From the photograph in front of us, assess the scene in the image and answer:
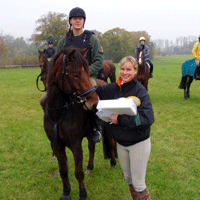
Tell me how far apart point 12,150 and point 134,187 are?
12.8 ft

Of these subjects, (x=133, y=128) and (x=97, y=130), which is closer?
(x=133, y=128)

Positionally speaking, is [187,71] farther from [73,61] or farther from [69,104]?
[73,61]

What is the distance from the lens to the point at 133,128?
2.26 metres

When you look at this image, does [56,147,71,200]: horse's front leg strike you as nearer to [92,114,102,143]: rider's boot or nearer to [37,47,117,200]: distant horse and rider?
[37,47,117,200]: distant horse and rider

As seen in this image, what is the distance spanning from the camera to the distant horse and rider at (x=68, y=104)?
2502mm

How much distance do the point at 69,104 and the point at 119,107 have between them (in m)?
1.06

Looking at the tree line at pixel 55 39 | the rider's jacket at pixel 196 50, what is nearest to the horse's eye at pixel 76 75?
the rider's jacket at pixel 196 50

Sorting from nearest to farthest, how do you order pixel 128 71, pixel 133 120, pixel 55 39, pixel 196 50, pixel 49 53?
pixel 133 120 < pixel 128 71 < pixel 196 50 < pixel 49 53 < pixel 55 39

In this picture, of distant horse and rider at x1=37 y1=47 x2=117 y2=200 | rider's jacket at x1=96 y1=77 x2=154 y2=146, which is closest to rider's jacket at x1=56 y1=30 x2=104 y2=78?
distant horse and rider at x1=37 y1=47 x2=117 y2=200

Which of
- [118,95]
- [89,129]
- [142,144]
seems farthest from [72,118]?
[142,144]

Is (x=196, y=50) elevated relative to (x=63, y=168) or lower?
elevated

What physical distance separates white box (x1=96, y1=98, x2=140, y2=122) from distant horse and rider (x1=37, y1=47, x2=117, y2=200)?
292 millimetres

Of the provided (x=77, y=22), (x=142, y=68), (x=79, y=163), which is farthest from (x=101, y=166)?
(x=142, y=68)

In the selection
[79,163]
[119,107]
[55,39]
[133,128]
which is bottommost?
[79,163]
